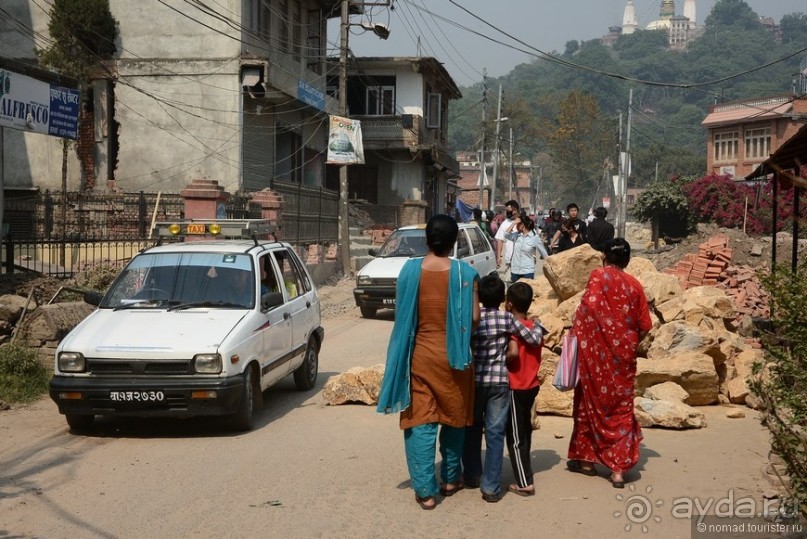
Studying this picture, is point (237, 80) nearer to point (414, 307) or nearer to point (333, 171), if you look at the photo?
point (333, 171)

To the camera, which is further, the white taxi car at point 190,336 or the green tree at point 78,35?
the green tree at point 78,35

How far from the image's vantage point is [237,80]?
78.5 ft

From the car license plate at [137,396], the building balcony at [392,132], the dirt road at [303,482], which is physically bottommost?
the dirt road at [303,482]

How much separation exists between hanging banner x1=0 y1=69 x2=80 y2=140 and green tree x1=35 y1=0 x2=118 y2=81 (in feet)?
32.4

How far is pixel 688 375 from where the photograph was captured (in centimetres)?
906

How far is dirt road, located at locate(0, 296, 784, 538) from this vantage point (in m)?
5.60

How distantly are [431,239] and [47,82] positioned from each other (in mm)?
9978

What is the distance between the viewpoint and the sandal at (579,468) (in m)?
6.71

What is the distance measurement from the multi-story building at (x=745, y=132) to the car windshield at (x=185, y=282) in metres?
46.6

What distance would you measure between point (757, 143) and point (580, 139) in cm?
3778

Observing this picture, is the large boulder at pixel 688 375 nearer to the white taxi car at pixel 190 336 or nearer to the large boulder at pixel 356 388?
the large boulder at pixel 356 388

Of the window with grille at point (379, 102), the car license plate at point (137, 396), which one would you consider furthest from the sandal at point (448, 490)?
the window with grille at point (379, 102)

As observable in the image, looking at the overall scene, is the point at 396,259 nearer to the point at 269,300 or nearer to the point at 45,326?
the point at 45,326

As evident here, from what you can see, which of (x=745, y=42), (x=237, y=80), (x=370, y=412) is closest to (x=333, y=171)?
(x=237, y=80)
